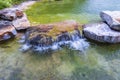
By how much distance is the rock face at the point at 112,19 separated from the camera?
12531 millimetres

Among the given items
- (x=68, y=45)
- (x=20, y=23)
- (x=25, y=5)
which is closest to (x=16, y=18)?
(x=20, y=23)

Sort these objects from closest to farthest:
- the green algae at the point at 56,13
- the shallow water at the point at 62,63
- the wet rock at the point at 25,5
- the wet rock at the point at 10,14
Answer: the shallow water at the point at 62,63 → the wet rock at the point at 10,14 → the green algae at the point at 56,13 → the wet rock at the point at 25,5

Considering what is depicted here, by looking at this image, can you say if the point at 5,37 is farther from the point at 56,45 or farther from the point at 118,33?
the point at 118,33

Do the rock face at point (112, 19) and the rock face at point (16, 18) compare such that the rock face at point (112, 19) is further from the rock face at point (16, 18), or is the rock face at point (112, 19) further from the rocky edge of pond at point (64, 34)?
the rock face at point (16, 18)

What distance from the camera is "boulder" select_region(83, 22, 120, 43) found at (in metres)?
12.1

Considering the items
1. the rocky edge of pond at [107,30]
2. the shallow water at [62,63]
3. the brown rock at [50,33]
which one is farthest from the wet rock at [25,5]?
the rocky edge of pond at [107,30]

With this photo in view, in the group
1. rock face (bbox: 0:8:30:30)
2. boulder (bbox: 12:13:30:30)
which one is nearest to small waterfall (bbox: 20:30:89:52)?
boulder (bbox: 12:13:30:30)

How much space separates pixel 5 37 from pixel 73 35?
13.3 ft

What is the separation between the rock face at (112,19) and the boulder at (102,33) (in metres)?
0.24

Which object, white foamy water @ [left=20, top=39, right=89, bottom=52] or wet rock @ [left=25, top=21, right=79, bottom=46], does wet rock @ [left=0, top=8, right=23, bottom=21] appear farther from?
white foamy water @ [left=20, top=39, right=89, bottom=52]

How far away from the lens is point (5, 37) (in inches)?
516

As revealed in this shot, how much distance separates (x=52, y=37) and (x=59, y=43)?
1.76 feet

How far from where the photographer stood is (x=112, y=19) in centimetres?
1303

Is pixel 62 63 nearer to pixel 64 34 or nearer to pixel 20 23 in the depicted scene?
pixel 64 34
